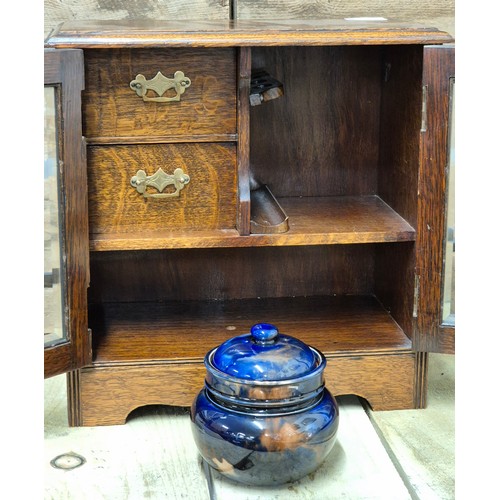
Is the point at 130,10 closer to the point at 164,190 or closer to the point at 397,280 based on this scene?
the point at 164,190

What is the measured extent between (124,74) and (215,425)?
0.61 metres

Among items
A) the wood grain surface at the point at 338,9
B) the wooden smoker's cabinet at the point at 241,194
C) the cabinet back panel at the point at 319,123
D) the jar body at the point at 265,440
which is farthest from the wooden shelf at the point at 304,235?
the wood grain surface at the point at 338,9

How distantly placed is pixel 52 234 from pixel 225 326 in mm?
451

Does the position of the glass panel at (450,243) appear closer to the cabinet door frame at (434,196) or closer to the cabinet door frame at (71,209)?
the cabinet door frame at (434,196)

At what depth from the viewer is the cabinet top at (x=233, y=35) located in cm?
149

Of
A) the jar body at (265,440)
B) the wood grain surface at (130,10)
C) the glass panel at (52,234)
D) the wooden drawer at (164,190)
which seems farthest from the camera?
the wood grain surface at (130,10)

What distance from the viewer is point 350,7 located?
1919 millimetres

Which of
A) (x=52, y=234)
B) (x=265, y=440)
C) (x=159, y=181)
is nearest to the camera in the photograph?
(x=265, y=440)

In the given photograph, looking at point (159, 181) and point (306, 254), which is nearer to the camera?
point (159, 181)

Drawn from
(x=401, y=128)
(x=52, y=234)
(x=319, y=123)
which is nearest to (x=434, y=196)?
(x=401, y=128)

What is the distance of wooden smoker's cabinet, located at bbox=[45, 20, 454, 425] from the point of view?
1.55 meters

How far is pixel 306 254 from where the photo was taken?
1998 mm

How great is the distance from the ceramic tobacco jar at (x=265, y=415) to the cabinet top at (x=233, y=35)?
48 centimetres
